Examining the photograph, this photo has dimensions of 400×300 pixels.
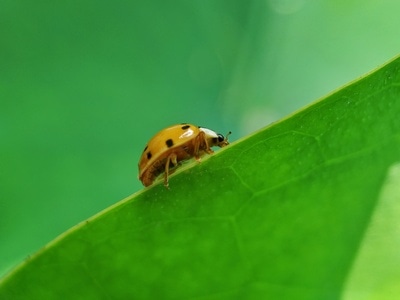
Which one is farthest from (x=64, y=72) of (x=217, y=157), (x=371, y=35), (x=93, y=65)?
(x=217, y=157)

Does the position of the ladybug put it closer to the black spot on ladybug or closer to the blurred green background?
the black spot on ladybug

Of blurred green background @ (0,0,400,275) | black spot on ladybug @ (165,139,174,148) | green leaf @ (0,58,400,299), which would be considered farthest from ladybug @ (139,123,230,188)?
green leaf @ (0,58,400,299)

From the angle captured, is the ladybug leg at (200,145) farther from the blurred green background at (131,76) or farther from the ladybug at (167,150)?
the blurred green background at (131,76)

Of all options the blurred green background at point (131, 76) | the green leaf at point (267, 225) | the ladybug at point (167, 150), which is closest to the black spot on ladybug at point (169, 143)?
the ladybug at point (167, 150)

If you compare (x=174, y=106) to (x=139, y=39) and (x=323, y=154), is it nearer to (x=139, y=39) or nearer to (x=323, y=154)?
(x=139, y=39)

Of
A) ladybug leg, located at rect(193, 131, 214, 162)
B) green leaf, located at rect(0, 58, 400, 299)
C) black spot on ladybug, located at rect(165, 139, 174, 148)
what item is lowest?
green leaf, located at rect(0, 58, 400, 299)

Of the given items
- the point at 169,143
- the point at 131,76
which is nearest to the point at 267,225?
the point at 169,143
